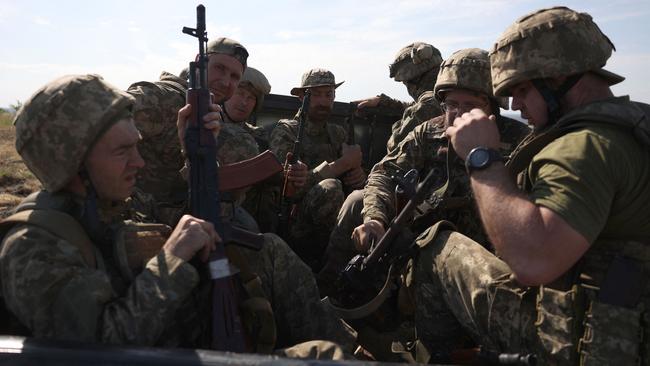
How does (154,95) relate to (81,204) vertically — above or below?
above

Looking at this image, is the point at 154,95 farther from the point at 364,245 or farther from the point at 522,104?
the point at 522,104

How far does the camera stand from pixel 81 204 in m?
2.49

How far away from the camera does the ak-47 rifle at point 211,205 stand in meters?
2.47

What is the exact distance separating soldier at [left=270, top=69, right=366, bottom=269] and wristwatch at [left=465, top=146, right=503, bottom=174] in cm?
305

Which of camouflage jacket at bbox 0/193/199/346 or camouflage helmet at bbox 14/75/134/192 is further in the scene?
camouflage helmet at bbox 14/75/134/192

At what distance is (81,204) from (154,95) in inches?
69.6

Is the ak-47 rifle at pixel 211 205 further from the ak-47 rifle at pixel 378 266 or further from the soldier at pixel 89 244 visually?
the ak-47 rifle at pixel 378 266

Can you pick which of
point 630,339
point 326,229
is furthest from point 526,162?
point 326,229

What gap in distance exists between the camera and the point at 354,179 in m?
6.76

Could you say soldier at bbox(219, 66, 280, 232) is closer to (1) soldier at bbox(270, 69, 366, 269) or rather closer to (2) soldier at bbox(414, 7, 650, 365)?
(1) soldier at bbox(270, 69, 366, 269)

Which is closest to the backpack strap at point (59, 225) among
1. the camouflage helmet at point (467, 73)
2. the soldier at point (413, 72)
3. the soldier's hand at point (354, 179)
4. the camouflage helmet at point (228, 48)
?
the camouflage helmet at point (467, 73)

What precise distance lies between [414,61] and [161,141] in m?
4.09

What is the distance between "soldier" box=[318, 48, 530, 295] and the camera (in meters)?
4.14

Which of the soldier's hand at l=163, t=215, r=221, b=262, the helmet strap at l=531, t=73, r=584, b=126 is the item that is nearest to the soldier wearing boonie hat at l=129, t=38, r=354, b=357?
the soldier's hand at l=163, t=215, r=221, b=262
